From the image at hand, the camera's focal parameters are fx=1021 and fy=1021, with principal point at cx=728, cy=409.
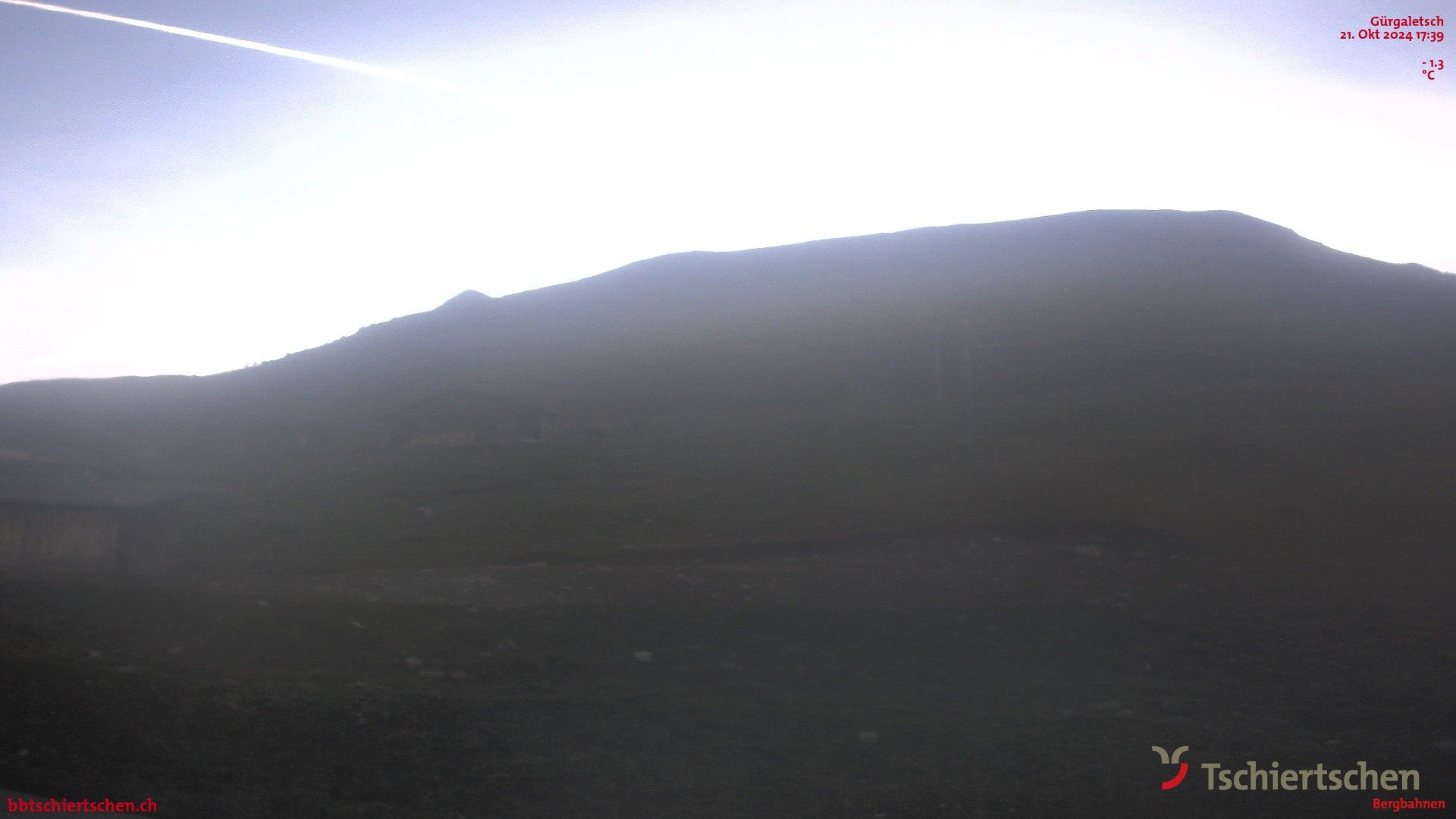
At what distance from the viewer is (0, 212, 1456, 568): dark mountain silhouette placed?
23969 millimetres

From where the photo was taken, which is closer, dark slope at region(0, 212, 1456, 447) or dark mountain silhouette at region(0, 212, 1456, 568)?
dark mountain silhouette at region(0, 212, 1456, 568)

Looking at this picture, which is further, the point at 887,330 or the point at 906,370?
the point at 887,330

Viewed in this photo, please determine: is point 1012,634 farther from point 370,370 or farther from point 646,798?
point 370,370

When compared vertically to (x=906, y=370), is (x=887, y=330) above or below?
above

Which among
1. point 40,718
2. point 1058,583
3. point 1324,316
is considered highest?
point 1324,316

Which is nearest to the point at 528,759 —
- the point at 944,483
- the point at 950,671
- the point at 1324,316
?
the point at 950,671

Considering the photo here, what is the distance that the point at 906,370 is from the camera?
37.9 metres

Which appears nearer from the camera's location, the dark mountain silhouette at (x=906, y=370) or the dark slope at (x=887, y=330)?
the dark mountain silhouette at (x=906, y=370)

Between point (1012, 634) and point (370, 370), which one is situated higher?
point (370, 370)

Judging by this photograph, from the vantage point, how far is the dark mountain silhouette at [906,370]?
23969 mm

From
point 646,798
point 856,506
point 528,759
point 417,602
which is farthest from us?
point 856,506

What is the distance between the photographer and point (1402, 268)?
130 ft

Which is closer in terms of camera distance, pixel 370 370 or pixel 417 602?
pixel 417 602

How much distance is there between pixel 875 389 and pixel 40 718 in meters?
32.4
